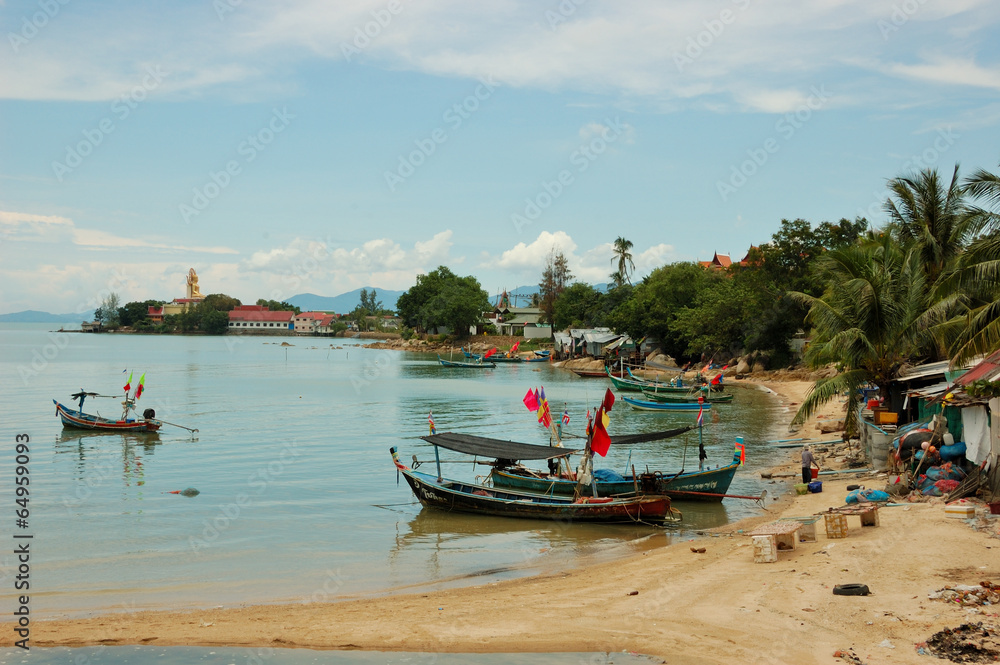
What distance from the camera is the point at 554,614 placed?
1005cm

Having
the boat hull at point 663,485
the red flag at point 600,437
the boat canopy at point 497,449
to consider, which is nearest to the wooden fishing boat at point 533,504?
the boat canopy at point 497,449

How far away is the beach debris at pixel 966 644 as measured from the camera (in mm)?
7176

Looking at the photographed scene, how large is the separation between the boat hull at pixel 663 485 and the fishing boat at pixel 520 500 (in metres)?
0.33

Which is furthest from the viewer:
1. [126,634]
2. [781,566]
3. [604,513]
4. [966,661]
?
[604,513]

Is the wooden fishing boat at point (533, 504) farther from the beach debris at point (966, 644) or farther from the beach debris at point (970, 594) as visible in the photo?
the beach debris at point (966, 644)

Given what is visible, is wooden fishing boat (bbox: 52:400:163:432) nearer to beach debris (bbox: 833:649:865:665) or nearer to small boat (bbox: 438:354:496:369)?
beach debris (bbox: 833:649:865:665)

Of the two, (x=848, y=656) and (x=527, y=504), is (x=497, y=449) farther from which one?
(x=848, y=656)

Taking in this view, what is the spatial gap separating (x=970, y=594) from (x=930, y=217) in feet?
70.5

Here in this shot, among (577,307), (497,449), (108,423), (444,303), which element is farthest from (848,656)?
(444,303)

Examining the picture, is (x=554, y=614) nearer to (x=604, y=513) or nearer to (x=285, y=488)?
(x=604, y=513)

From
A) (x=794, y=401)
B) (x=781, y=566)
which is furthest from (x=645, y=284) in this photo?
(x=781, y=566)

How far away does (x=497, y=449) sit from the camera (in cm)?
1720

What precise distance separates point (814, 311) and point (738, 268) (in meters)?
37.4

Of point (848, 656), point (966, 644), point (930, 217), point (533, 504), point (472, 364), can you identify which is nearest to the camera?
point (966, 644)
